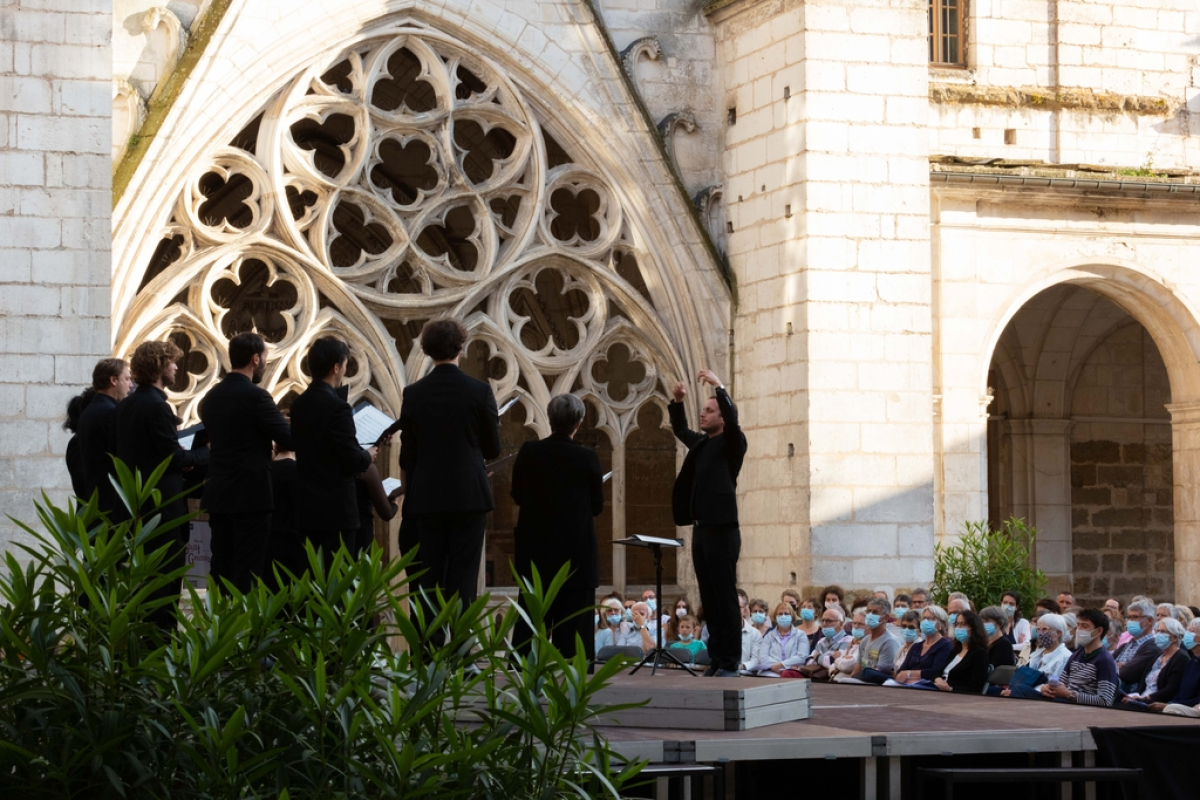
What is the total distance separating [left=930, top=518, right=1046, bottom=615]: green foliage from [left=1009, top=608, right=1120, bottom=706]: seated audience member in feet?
11.9

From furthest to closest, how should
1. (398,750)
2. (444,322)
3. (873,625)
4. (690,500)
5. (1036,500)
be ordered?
(1036,500)
(873,625)
(690,500)
(444,322)
(398,750)

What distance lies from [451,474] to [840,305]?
769 cm

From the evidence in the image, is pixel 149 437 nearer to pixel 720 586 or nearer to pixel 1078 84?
pixel 720 586

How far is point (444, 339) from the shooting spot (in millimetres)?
7586

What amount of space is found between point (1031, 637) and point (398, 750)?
879 cm

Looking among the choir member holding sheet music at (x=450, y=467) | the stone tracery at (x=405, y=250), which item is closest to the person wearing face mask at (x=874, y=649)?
the stone tracery at (x=405, y=250)

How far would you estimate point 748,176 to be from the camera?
15508mm

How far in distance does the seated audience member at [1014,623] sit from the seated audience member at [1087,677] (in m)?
1.09

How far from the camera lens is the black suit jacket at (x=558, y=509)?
8.08m

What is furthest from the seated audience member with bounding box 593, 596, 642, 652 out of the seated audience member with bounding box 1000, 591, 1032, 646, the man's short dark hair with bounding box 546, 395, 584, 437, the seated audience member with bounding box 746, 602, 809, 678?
the man's short dark hair with bounding box 546, 395, 584, 437

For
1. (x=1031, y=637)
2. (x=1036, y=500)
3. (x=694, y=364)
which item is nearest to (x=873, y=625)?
(x=1031, y=637)

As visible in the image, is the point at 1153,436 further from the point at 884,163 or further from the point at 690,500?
the point at 690,500

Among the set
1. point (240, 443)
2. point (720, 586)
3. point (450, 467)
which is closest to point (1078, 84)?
point (720, 586)

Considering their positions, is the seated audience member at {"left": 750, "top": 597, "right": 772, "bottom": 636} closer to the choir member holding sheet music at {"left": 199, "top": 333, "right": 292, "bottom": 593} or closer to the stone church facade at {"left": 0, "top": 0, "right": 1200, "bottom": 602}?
the stone church facade at {"left": 0, "top": 0, "right": 1200, "bottom": 602}
